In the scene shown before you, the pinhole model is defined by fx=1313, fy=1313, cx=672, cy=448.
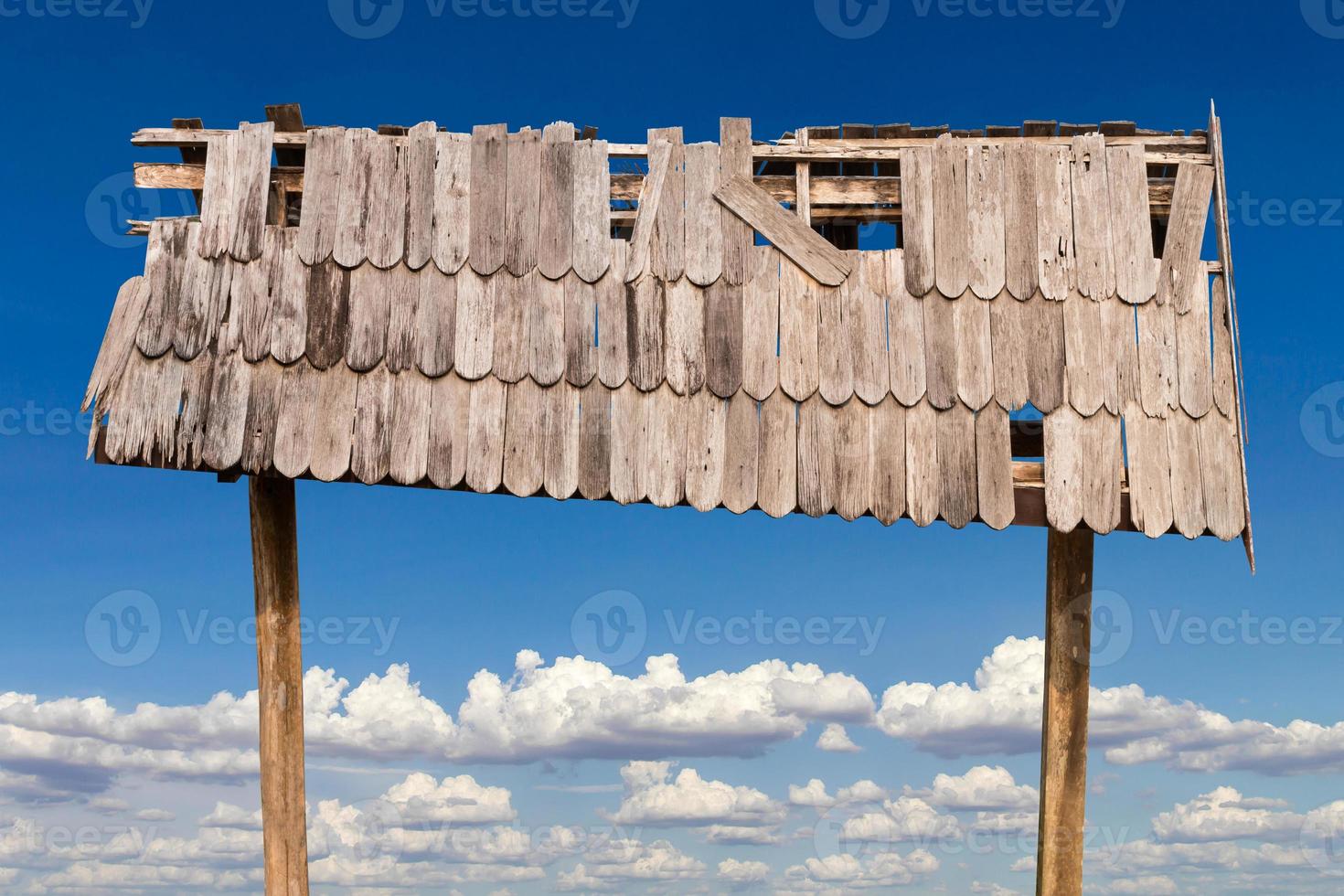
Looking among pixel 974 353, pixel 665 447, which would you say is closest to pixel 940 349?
pixel 974 353

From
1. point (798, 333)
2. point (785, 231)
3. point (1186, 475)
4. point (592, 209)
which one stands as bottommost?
point (1186, 475)

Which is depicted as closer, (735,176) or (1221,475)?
(1221,475)

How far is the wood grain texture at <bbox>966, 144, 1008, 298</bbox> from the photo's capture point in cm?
781

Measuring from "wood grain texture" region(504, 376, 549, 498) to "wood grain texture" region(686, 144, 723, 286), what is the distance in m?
1.17

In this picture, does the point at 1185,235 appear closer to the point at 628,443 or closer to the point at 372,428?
the point at 628,443

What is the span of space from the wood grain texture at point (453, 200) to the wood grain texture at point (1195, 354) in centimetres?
427

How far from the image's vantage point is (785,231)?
7828 millimetres

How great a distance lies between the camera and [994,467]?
24.6ft

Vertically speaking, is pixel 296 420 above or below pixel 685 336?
below

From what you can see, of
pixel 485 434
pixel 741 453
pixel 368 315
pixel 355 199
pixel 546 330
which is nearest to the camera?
pixel 741 453

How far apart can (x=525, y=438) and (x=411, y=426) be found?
678 millimetres

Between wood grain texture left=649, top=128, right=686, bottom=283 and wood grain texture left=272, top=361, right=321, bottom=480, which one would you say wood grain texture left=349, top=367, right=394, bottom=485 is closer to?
wood grain texture left=272, top=361, right=321, bottom=480

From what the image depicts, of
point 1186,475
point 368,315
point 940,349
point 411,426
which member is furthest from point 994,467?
point 368,315

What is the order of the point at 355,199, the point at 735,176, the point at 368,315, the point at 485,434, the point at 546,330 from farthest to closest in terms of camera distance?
the point at 355,199, the point at 735,176, the point at 368,315, the point at 546,330, the point at 485,434
